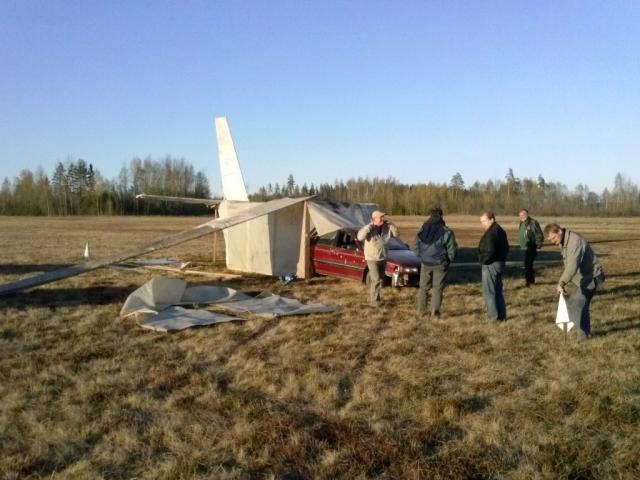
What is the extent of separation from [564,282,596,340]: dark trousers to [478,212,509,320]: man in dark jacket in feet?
4.17

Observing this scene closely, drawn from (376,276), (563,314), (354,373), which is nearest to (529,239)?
(376,276)

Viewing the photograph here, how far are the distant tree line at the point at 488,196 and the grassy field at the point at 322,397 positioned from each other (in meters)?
67.5

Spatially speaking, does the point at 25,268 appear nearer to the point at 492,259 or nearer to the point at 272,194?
the point at 492,259

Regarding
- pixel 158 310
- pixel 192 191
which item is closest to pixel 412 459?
pixel 158 310

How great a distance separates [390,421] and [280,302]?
5.83 metres

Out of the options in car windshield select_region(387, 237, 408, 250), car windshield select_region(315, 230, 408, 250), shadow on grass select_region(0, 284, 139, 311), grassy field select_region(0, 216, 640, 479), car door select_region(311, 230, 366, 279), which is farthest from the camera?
car windshield select_region(387, 237, 408, 250)

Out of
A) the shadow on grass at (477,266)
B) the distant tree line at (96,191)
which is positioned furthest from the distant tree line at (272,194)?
the shadow on grass at (477,266)

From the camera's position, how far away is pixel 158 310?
9.66 metres

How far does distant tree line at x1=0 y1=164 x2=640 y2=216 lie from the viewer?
80312 millimetres

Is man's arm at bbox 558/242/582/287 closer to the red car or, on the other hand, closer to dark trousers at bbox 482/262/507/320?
dark trousers at bbox 482/262/507/320

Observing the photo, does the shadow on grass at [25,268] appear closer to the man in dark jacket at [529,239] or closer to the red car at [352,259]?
the red car at [352,259]

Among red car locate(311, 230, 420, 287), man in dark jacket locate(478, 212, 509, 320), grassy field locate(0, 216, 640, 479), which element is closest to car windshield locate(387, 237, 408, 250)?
red car locate(311, 230, 420, 287)

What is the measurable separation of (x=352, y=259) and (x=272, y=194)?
7865 centimetres

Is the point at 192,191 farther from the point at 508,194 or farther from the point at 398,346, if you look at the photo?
the point at 398,346
